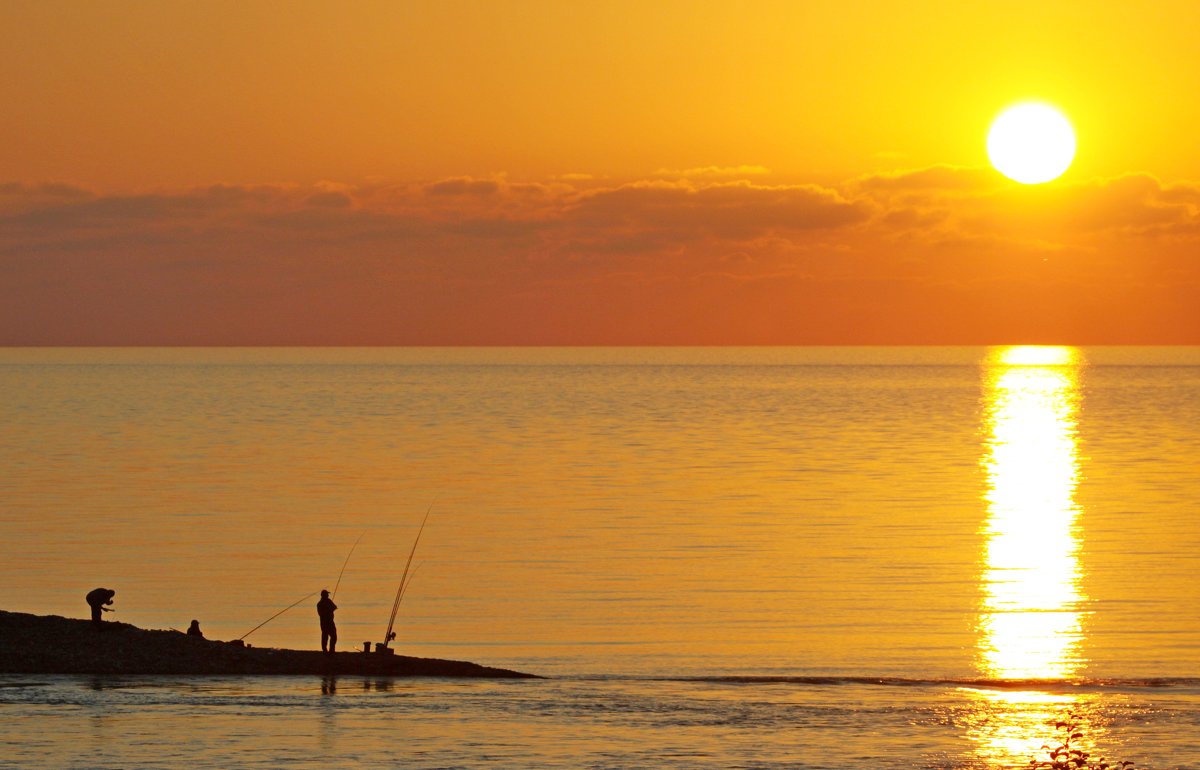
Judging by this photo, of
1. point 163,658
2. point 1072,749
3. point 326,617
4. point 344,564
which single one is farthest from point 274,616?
point 1072,749

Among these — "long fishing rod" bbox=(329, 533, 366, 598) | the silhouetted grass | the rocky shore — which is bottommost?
the silhouetted grass

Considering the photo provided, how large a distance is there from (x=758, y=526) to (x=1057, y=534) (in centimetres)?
1127

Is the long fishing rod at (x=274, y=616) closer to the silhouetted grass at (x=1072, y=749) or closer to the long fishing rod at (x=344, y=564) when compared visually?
the long fishing rod at (x=344, y=564)

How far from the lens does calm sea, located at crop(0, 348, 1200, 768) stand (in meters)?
27.2

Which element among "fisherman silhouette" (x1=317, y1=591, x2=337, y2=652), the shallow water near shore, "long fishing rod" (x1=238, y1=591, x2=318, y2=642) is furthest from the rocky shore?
"long fishing rod" (x1=238, y1=591, x2=318, y2=642)

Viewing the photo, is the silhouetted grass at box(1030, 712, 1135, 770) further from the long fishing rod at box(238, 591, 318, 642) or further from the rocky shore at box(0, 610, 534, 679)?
the long fishing rod at box(238, 591, 318, 642)

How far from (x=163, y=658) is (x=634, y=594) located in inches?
655

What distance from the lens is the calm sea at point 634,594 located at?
2725 centimetres

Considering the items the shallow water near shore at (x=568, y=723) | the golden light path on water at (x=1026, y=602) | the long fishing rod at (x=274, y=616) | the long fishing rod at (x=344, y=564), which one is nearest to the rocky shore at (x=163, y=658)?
the shallow water near shore at (x=568, y=723)

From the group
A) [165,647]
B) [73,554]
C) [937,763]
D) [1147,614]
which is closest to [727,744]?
[937,763]

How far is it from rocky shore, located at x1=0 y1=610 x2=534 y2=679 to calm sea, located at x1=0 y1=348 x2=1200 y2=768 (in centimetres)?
89

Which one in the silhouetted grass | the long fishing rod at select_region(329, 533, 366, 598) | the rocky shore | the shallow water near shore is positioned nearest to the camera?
the silhouetted grass

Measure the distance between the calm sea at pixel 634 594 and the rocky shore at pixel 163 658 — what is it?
89 centimetres

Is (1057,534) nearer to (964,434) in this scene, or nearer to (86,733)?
(86,733)
